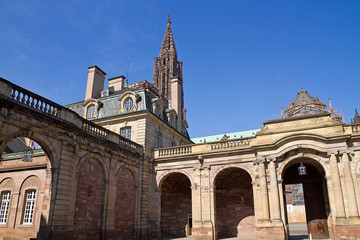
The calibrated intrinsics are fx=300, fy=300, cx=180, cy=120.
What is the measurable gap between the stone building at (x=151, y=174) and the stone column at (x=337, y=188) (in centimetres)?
5

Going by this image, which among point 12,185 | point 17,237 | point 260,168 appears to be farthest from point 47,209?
point 260,168

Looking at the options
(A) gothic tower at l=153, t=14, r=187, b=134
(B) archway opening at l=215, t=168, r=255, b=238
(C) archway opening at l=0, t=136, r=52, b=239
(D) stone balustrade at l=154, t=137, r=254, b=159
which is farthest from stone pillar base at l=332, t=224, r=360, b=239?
(A) gothic tower at l=153, t=14, r=187, b=134

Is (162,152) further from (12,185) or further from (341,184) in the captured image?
(341,184)

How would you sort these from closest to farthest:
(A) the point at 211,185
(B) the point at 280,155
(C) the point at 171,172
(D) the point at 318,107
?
1. (B) the point at 280,155
2. (A) the point at 211,185
3. (C) the point at 171,172
4. (D) the point at 318,107

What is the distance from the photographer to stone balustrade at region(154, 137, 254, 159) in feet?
67.1

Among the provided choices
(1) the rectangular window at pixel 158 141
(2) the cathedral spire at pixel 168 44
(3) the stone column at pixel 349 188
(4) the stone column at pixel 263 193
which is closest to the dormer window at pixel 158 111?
(1) the rectangular window at pixel 158 141

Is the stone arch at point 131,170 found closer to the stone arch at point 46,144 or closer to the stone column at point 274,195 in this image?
the stone arch at point 46,144

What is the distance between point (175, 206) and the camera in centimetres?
2441

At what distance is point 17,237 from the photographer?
17.2 metres

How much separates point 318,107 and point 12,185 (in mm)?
52468

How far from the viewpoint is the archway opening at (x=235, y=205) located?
885 inches

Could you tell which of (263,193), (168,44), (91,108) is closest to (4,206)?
(91,108)

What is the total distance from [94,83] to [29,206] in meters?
12.0

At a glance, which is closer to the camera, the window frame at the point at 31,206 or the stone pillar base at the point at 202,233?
the window frame at the point at 31,206
